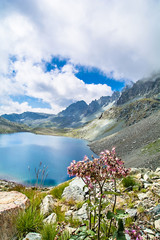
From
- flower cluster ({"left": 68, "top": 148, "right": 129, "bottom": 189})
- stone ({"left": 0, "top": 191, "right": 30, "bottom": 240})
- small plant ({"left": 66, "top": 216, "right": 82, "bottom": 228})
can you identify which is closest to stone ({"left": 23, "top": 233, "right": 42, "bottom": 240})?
stone ({"left": 0, "top": 191, "right": 30, "bottom": 240})

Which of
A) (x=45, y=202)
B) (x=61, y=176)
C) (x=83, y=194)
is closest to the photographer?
(x=45, y=202)

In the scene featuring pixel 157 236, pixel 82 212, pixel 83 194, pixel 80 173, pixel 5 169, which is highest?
pixel 5 169

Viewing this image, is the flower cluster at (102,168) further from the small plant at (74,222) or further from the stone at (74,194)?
the stone at (74,194)

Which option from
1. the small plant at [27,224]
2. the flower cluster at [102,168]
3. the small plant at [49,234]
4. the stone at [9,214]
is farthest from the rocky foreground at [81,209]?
the flower cluster at [102,168]

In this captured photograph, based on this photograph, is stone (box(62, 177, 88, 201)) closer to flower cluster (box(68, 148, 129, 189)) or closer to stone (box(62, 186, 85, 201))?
stone (box(62, 186, 85, 201))

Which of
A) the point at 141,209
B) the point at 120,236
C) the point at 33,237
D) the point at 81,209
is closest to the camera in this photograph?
the point at 120,236

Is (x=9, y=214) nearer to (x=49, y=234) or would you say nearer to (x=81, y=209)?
(x=49, y=234)

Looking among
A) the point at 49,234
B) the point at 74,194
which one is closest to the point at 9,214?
the point at 49,234

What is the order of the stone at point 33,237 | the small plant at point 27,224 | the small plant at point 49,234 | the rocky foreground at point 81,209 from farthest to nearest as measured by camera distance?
the small plant at point 27,224
the rocky foreground at point 81,209
the stone at point 33,237
the small plant at point 49,234

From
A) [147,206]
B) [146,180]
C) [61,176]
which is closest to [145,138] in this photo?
[61,176]

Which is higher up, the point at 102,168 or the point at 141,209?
the point at 102,168

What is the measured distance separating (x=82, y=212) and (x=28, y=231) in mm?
2655

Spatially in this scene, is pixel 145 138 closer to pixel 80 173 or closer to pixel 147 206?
pixel 147 206

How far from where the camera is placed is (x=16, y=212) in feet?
18.1
